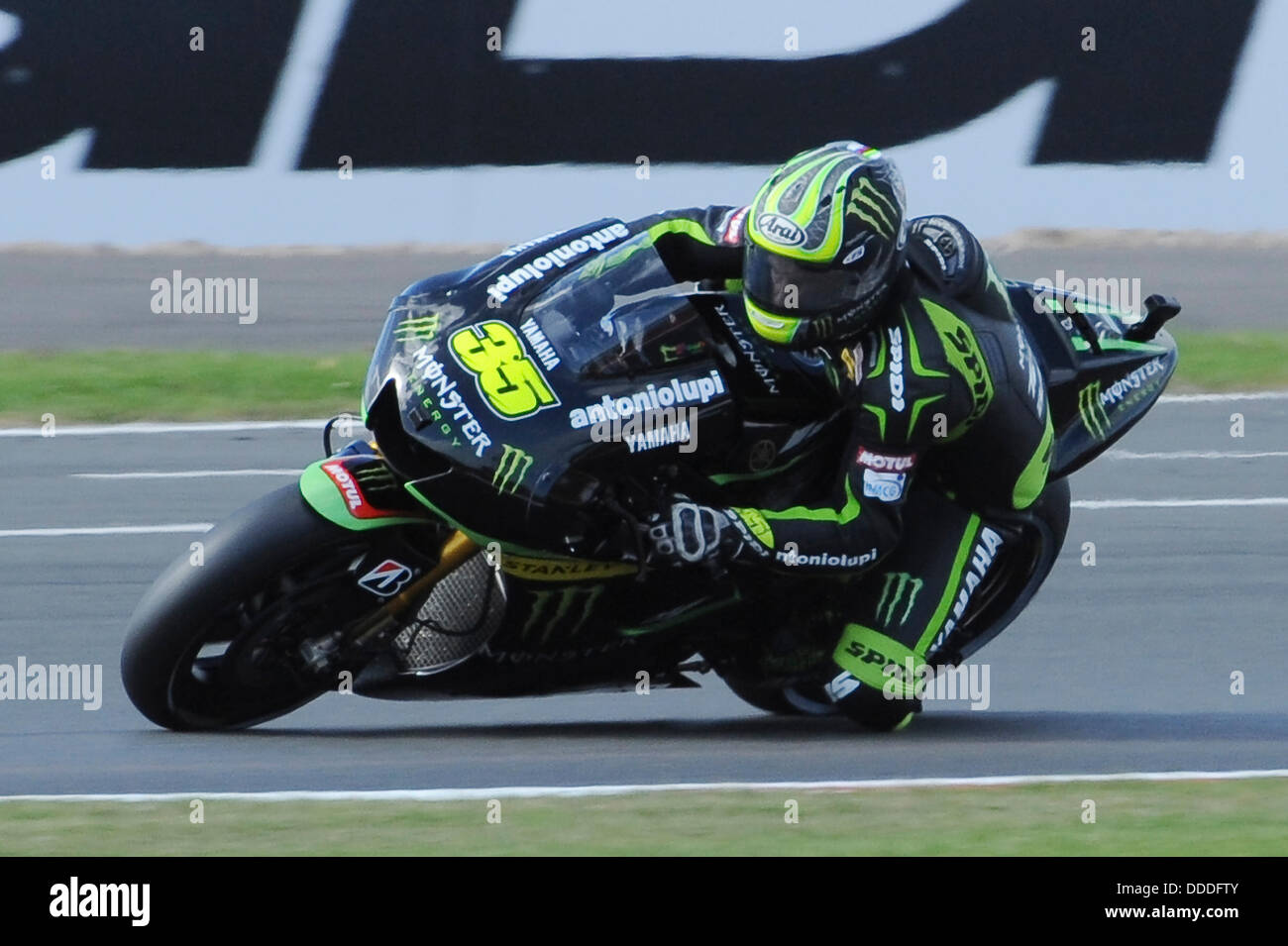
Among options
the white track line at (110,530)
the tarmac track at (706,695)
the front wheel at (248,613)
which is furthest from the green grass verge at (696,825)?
the white track line at (110,530)

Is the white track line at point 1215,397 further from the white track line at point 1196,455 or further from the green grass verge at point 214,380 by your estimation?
the white track line at point 1196,455

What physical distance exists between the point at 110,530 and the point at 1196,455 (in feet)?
14.5

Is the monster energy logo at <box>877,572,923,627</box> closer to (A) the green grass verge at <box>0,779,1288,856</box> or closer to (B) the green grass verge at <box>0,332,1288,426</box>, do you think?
(A) the green grass verge at <box>0,779,1288,856</box>

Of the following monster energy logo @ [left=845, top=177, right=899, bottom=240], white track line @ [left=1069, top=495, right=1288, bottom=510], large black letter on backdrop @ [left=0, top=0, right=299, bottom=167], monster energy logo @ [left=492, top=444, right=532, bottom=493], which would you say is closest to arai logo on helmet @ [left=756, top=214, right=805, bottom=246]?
monster energy logo @ [left=845, top=177, right=899, bottom=240]

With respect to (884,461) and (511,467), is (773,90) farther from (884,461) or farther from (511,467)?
(511,467)

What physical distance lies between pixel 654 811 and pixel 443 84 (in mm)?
6712

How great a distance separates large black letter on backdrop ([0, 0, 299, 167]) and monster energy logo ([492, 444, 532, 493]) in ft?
21.5

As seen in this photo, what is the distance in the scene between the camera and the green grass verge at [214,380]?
9578 millimetres

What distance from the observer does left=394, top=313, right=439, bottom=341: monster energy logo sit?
4.95 meters

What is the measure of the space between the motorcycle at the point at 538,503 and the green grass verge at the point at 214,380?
430 centimetres

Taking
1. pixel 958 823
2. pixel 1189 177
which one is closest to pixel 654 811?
pixel 958 823

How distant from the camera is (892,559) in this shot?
18.0 ft

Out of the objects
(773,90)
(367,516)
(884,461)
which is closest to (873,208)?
(884,461)
